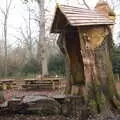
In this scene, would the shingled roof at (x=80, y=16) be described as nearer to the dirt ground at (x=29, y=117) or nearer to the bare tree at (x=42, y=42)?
the dirt ground at (x=29, y=117)

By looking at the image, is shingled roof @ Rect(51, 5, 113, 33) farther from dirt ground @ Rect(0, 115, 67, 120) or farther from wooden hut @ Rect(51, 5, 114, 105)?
dirt ground @ Rect(0, 115, 67, 120)

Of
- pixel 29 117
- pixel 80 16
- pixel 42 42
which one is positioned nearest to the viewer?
pixel 29 117

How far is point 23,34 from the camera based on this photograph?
154 ft

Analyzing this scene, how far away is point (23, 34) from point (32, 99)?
38919mm

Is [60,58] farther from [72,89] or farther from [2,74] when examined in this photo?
[72,89]

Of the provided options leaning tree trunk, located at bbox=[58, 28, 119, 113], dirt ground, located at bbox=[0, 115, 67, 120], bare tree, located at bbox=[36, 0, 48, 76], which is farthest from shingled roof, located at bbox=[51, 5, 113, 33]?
bare tree, located at bbox=[36, 0, 48, 76]

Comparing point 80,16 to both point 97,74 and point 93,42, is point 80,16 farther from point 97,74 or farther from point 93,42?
point 97,74

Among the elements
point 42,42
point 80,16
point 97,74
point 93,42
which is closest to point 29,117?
point 97,74

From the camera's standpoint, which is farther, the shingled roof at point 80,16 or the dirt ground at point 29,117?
the shingled roof at point 80,16

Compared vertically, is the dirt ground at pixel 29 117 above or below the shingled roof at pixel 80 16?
below

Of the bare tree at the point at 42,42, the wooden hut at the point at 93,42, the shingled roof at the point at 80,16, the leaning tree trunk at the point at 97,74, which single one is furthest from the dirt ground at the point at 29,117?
the bare tree at the point at 42,42

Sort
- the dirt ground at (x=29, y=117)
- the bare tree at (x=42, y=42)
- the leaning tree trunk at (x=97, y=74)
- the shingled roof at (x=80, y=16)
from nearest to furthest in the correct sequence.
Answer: the dirt ground at (x=29, y=117) < the leaning tree trunk at (x=97, y=74) < the shingled roof at (x=80, y=16) < the bare tree at (x=42, y=42)

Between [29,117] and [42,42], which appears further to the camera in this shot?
[42,42]

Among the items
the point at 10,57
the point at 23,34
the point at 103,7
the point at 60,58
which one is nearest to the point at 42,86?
the point at 60,58
